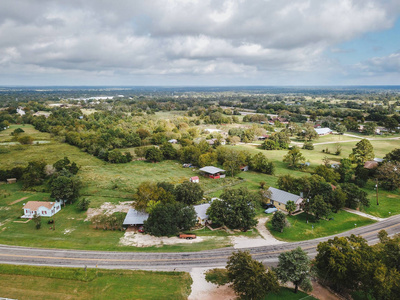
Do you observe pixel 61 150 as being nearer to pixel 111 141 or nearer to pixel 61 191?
pixel 111 141

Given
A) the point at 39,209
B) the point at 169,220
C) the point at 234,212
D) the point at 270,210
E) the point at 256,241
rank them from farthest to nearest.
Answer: the point at 270,210
the point at 39,209
the point at 234,212
the point at 169,220
the point at 256,241

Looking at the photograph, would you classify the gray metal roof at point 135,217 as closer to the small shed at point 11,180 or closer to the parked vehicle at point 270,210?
the parked vehicle at point 270,210

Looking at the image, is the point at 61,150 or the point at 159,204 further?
the point at 61,150

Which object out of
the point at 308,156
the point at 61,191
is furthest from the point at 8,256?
the point at 308,156

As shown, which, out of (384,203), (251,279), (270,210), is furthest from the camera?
(384,203)

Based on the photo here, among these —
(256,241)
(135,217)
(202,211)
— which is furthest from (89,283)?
(256,241)

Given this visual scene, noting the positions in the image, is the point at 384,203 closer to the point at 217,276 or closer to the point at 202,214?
the point at 202,214

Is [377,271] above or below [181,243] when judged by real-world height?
above

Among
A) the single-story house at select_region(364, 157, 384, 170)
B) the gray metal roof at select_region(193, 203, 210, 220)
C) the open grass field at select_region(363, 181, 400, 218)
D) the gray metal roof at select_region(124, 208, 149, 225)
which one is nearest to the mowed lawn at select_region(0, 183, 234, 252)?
the gray metal roof at select_region(124, 208, 149, 225)

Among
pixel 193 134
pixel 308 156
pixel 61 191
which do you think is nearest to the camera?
pixel 61 191
